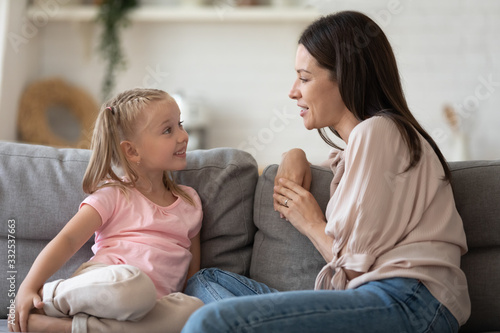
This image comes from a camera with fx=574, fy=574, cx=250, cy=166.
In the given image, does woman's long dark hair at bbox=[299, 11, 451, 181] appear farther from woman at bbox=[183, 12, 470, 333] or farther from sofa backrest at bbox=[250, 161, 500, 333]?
sofa backrest at bbox=[250, 161, 500, 333]

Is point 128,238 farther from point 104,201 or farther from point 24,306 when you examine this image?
point 24,306

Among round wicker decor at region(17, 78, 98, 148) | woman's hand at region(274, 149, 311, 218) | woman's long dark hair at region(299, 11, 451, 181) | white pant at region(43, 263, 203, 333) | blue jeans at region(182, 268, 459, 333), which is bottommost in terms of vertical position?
round wicker decor at region(17, 78, 98, 148)

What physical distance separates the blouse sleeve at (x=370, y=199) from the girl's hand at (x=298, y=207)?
0.57 ft

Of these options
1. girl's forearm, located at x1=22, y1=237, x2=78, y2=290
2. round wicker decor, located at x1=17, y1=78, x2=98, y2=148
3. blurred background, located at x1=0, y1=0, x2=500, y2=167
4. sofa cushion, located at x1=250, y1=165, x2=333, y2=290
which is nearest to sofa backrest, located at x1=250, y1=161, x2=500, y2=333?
sofa cushion, located at x1=250, y1=165, x2=333, y2=290

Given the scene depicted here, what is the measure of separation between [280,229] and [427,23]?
288 centimetres

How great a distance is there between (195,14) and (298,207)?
8.95 ft

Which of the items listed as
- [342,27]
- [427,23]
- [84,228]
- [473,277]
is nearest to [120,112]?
[84,228]

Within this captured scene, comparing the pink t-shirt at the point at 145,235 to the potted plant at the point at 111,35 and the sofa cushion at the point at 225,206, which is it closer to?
the sofa cushion at the point at 225,206

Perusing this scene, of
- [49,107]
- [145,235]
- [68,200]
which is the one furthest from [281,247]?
[49,107]

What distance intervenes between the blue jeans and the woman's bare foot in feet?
1.13

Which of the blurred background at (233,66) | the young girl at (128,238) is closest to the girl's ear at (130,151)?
the young girl at (128,238)

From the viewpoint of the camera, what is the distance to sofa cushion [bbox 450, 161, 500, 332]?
161 centimetres

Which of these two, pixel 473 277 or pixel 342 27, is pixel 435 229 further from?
pixel 342 27

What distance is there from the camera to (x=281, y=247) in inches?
65.9
